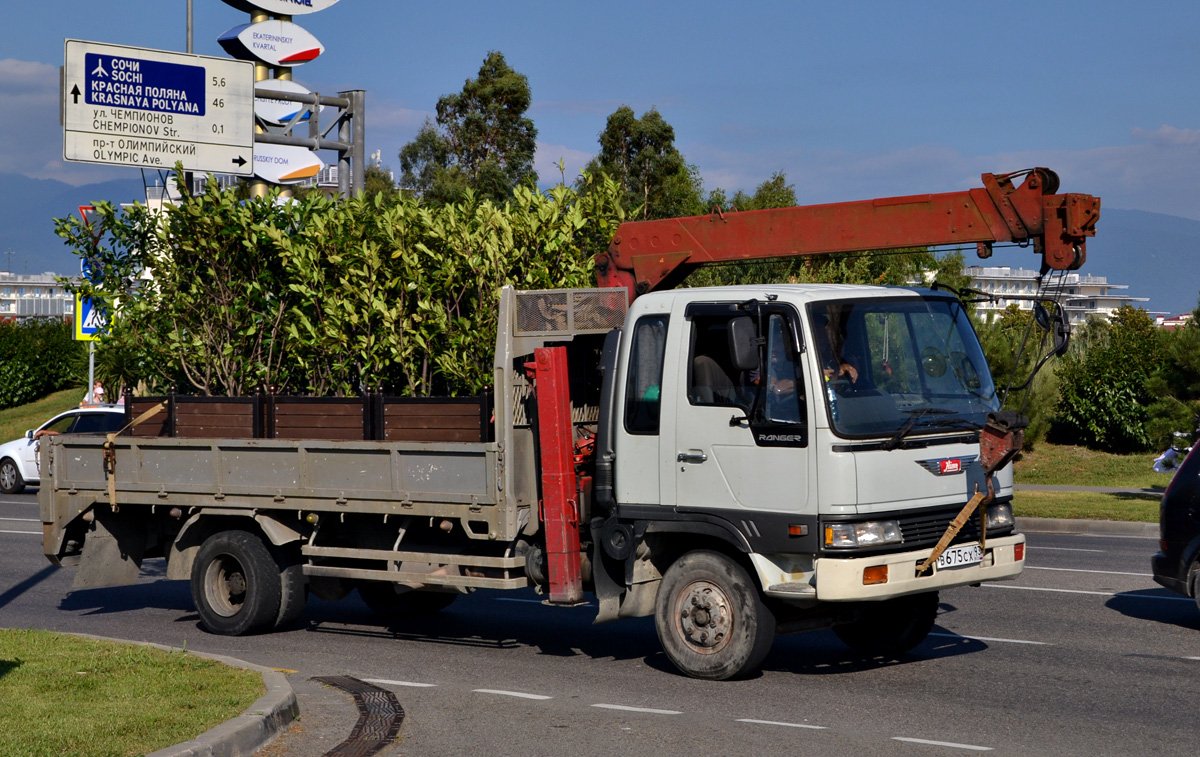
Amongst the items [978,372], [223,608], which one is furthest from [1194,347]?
[223,608]

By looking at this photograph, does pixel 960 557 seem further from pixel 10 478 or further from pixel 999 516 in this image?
pixel 10 478

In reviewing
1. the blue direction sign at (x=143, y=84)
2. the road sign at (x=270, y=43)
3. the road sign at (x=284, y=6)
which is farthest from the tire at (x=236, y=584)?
the road sign at (x=284, y=6)

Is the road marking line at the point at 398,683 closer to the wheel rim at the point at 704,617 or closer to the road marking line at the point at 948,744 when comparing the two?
the wheel rim at the point at 704,617

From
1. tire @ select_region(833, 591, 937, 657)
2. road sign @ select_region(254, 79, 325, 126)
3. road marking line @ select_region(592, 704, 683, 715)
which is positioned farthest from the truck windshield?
road sign @ select_region(254, 79, 325, 126)

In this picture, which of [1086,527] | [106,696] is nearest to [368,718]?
[106,696]

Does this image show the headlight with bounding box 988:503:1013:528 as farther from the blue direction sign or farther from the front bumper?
the blue direction sign

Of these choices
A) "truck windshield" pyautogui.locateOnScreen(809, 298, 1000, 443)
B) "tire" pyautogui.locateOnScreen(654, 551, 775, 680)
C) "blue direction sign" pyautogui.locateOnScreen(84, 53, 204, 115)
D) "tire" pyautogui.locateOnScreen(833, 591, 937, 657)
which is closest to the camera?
"truck windshield" pyautogui.locateOnScreen(809, 298, 1000, 443)

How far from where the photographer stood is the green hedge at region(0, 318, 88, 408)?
48094 millimetres

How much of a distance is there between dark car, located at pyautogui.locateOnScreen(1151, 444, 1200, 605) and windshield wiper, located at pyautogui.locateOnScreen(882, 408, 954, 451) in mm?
3026

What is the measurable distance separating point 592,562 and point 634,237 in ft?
8.59

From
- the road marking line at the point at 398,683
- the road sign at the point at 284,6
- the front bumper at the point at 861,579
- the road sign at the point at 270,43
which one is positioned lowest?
the road marking line at the point at 398,683

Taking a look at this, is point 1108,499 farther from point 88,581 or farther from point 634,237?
point 88,581

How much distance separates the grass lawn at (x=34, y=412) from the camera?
42.6 m

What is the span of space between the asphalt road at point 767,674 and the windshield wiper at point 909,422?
1542 mm
